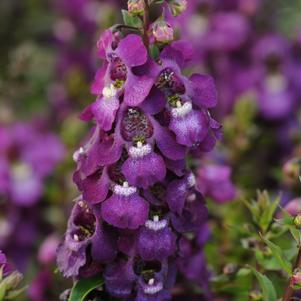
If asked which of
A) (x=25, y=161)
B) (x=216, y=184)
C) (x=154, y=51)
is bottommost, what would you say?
(x=25, y=161)

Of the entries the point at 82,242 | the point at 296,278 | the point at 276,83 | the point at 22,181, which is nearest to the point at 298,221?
the point at 296,278

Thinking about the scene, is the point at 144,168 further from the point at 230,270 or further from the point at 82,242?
the point at 230,270

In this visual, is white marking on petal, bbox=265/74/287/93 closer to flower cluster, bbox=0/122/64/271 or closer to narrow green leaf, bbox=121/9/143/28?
flower cluster, bbox=0/122/64/271

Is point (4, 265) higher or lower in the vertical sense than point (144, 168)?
lower

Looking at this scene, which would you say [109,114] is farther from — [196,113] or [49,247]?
[49,247]

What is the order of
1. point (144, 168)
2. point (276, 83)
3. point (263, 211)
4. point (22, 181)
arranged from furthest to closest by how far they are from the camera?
point (276, 83) → point (22, 181) → point (263, 211) → point (144, 168)

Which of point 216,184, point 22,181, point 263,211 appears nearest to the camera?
point 263,211

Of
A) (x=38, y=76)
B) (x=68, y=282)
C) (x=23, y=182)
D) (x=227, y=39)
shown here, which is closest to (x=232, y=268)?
(x=68, y=282)
